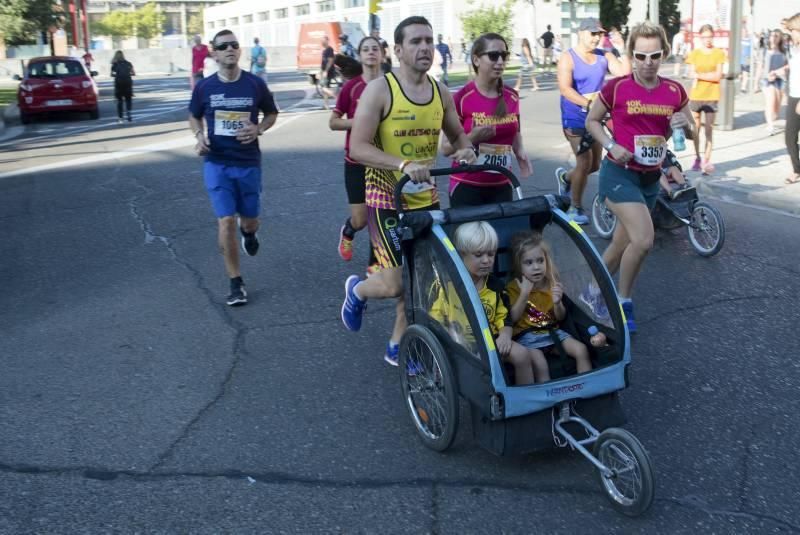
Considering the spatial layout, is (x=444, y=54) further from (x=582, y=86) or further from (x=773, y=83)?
(x=582, y=86)

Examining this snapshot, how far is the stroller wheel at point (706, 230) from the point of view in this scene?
7531mm

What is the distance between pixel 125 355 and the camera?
564 cm

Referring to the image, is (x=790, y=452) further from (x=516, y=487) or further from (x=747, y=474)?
(x=516, y=487)

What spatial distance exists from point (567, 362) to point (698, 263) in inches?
147

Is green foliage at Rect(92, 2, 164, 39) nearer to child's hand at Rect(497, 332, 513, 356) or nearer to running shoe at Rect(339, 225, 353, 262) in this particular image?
running shoe at Rect(339, 225, 353, 262)

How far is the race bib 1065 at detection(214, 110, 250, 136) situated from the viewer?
250 inches

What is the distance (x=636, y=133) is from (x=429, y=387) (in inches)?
94.6

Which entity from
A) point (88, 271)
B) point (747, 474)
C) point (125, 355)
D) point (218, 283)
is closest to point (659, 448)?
point (747, 474)

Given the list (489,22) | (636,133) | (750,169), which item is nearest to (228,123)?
(636,133)

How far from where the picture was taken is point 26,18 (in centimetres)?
3116

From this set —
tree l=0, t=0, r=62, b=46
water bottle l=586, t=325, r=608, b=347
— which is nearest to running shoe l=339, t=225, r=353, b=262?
water bottle l=586, t=325, r=608, b=347

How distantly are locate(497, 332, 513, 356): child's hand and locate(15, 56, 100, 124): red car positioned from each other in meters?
20.7

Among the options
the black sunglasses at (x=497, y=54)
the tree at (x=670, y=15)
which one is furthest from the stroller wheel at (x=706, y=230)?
the tree at (x=670, y=15)

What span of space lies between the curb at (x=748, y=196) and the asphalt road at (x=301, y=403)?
374 mm
